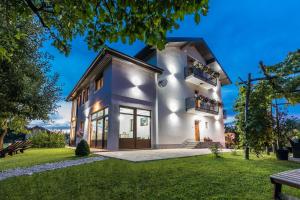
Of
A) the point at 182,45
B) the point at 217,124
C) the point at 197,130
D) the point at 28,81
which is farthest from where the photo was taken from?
the point at 217,124

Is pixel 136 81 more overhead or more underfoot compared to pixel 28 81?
more overhead

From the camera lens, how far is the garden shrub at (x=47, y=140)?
19.5 m

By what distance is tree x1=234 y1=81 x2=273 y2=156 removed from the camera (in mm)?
7852

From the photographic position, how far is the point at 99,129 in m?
13.2

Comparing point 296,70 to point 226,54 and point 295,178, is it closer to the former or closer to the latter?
point 295,178

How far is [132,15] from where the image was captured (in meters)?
2.57

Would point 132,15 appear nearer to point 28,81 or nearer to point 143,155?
point 143,155

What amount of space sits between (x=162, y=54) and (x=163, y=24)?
13.2 metres

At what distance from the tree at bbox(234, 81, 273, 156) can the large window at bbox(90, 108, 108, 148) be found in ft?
27.3

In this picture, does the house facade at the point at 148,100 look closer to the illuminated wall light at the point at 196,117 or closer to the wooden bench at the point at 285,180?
the illuminated wall light at the point at 196,117

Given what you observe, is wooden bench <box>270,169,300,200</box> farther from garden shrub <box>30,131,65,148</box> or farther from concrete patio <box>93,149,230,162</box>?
garden shrub <box>30,131,65,148</box>

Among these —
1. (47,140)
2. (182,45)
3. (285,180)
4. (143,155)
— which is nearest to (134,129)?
(143,155)

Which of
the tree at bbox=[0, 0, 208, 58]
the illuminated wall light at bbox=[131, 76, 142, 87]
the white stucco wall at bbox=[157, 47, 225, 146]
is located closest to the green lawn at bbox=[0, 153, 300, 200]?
the tree at bbox=[0, 0, 208, 58]

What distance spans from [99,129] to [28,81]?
18.5 ft
